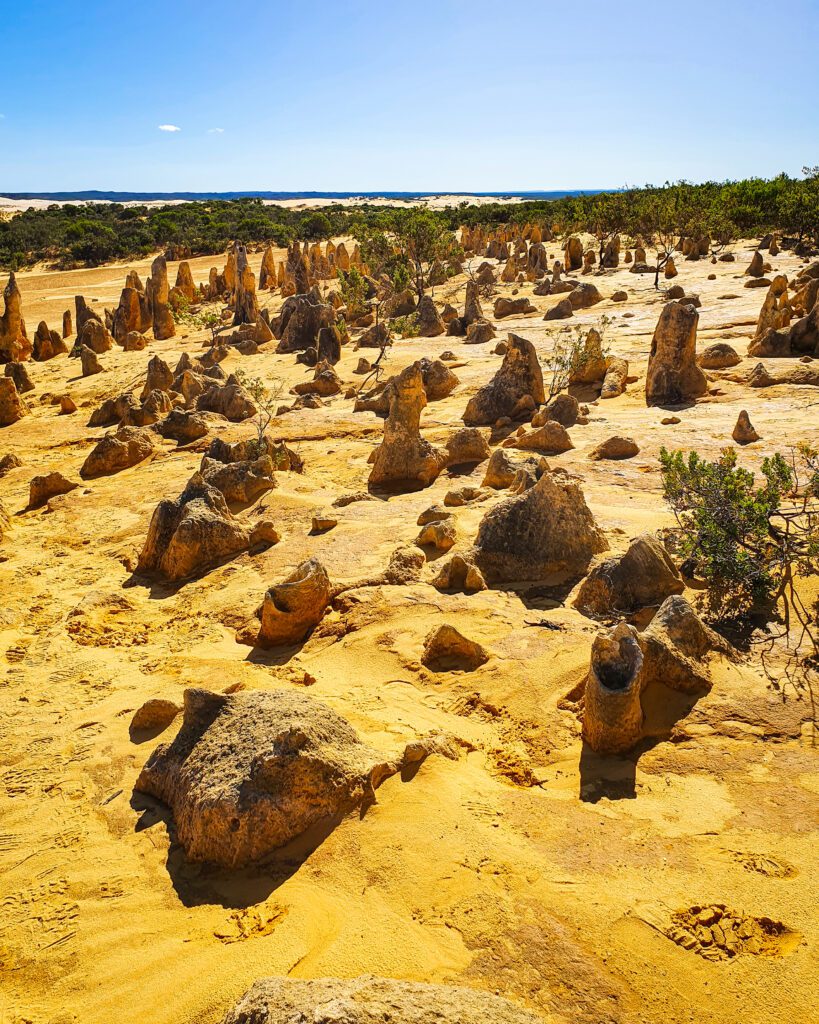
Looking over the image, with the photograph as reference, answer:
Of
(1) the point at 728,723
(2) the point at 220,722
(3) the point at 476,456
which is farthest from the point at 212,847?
(3) the point at 476,456

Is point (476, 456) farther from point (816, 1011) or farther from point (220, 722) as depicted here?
point (816, 1011)

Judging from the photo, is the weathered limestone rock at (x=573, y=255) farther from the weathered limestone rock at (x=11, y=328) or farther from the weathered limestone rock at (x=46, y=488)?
the weathered limestone rock at (x=46, y=488)

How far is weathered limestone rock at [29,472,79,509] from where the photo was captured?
1005cm

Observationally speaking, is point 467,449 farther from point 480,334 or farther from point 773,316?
point 480,334

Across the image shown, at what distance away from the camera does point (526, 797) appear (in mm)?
3705

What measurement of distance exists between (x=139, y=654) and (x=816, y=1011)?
528cm

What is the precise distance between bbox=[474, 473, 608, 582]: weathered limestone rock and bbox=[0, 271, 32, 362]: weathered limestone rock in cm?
2018

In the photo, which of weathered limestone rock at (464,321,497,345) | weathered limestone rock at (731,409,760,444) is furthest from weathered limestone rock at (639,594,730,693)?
weathered limestone rock at (464,321,497,345)

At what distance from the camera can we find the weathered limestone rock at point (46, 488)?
10047mm

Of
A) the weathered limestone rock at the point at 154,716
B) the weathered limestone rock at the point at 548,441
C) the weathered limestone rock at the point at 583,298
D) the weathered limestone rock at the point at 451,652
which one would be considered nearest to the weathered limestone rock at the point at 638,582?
the weathered limestone rock at the point at 451,652

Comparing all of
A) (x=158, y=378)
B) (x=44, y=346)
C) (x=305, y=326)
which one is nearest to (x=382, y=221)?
(x=305, y=326)

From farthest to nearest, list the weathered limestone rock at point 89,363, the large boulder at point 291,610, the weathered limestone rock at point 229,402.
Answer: the weathered limestone rock at point 89,363
the weathered limestone rock at point 229,402
the large boulder at point 291,610

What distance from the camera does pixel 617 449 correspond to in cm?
949

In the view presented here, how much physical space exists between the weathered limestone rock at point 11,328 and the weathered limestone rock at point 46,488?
13301mm
